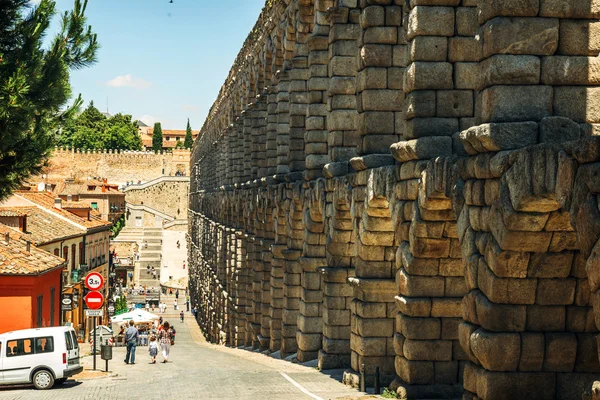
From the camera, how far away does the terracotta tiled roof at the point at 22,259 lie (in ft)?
88.6

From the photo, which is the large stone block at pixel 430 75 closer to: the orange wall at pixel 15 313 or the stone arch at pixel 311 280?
the stone arch at pixel 311 280

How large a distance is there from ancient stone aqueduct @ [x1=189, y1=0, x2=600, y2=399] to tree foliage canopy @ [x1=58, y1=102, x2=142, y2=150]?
123730 millimetres

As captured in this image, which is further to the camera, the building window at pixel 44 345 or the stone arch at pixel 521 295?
the building window at pixel 44 345

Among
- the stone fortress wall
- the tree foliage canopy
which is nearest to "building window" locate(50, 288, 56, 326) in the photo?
the stone fortress wall

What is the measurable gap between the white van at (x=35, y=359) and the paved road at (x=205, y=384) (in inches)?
11.4

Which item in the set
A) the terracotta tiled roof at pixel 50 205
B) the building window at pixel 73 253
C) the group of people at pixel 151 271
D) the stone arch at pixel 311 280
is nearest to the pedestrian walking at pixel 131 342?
the stone arch at pixel 311 280

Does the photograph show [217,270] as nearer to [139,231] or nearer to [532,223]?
[532,223]

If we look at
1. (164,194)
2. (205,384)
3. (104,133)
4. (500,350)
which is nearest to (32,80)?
(500,350)

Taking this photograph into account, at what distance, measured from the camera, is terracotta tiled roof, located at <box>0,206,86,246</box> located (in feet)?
116

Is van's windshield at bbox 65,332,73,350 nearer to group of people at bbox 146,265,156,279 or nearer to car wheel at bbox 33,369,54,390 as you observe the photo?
car wheel at bbox 33,369,54,390

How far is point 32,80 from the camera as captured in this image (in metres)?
13.2

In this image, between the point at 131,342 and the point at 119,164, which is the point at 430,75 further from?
the point at 119,164

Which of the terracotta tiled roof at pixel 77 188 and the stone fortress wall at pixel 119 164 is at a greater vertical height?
the stone fortress wall at pixel 119 164

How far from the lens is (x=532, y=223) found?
10148mm
